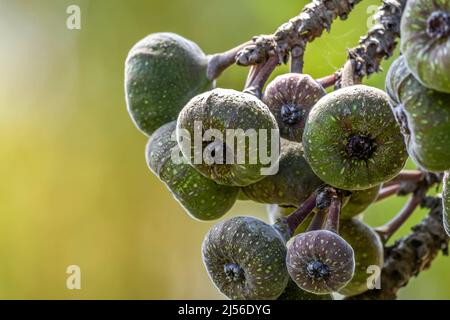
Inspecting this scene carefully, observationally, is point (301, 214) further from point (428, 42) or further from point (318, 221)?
point (428, 42)

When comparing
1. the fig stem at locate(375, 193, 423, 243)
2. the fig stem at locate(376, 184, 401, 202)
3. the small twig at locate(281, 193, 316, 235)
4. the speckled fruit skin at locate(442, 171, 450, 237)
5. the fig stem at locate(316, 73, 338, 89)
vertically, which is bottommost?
the fig stem at locate(375, 193, 423, 243)

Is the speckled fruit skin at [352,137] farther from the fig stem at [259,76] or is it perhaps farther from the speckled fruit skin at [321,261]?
the fig stem at [259,76]

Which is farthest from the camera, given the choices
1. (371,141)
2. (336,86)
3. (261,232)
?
(336,86)

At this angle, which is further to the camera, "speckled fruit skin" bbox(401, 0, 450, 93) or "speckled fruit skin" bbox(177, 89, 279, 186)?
"speckled fruit skin" bbox(177, 89, 279, 186)

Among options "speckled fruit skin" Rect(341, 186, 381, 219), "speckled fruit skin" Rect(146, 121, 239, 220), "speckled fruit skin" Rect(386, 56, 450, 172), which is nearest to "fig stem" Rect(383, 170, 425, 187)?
"speckled fruit skin" Rect(341, 186, 381, 219)

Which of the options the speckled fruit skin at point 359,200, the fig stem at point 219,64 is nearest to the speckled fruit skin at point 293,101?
the speckled fruit skin at point 359,200

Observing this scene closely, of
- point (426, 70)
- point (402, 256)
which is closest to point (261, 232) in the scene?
point (426, 70)

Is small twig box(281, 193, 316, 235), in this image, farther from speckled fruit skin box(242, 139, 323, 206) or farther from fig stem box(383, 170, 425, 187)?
fig stem box(383, 170, 425, 187)

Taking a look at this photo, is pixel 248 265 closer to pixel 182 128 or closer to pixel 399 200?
pixel 182 128
